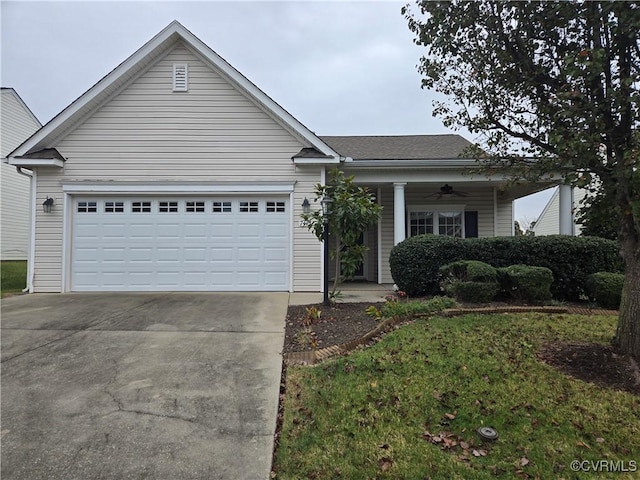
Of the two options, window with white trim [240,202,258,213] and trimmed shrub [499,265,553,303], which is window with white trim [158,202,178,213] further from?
trimmed shrub [499,265,553,303]

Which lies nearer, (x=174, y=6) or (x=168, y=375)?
(x=168, y=375)

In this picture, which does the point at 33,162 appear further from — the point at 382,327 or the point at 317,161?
the point at 382,327

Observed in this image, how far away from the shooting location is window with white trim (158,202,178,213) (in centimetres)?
877

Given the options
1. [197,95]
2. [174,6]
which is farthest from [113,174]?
[174,6]

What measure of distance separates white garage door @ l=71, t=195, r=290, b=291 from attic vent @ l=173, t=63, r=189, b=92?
2.81 metres

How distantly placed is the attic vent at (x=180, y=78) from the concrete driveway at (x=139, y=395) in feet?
19.0

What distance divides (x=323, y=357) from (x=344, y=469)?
1.84 metres

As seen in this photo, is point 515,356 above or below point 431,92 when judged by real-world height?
below

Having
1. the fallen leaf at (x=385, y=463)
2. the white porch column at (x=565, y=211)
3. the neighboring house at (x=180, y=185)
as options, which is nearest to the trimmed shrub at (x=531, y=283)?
the white porch column at (x=565, y=211)

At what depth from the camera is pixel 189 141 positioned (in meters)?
8.79

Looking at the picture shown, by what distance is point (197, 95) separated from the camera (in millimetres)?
8859

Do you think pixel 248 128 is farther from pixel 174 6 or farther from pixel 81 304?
pixel 81 304

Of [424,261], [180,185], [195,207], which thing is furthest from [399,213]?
[180,185]

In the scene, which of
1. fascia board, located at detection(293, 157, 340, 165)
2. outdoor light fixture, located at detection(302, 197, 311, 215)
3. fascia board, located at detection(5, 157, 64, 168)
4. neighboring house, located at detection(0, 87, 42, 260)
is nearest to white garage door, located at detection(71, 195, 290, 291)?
outdoor light fixture, located at detection(302, 197, 311, 215)
